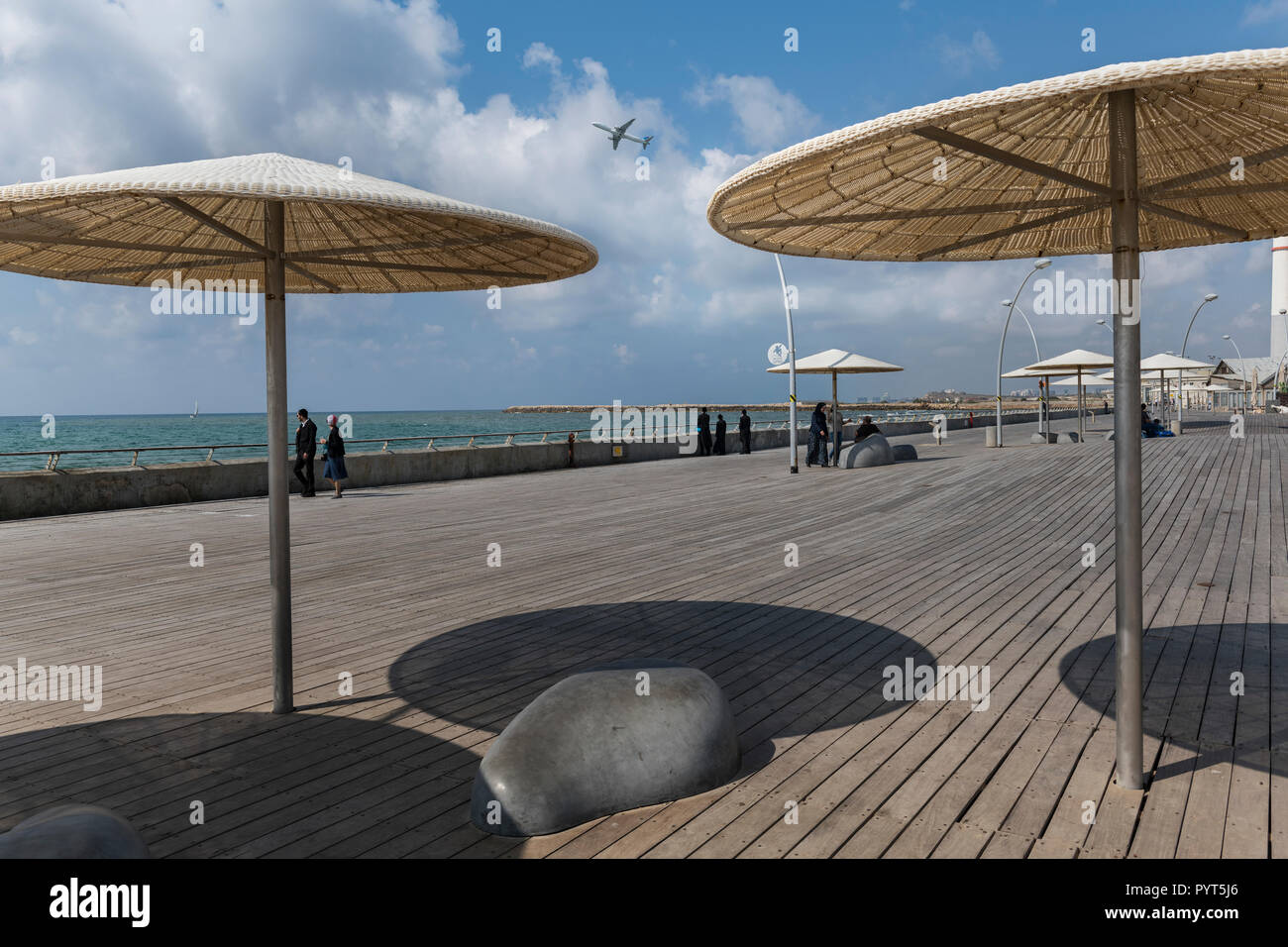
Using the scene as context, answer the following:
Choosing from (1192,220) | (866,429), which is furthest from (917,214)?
(866,429)

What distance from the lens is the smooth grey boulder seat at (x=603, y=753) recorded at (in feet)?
11.6

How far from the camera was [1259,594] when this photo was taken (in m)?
7.44

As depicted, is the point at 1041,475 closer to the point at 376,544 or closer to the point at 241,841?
the point at 376,544

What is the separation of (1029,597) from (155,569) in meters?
9.57

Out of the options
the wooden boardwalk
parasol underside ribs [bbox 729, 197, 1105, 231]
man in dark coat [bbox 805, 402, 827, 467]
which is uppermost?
parasol underside ribs [bbox 729, 197, 1105, 231]

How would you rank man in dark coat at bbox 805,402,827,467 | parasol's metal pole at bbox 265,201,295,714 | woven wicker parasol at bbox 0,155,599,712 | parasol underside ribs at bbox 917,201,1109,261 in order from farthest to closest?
1. man in dark coat at bbox 805,402,827,467
2. parasol's metal pole at bbox 265,201,295,714
3. parasol underside ribs at bbox 917,201,1109,261
4. woven wicker parasol at bbox 0,155,599,712

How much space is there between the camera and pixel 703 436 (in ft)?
102

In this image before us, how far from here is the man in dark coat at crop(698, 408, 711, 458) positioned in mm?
30742

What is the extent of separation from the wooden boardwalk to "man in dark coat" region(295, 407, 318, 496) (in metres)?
4.12

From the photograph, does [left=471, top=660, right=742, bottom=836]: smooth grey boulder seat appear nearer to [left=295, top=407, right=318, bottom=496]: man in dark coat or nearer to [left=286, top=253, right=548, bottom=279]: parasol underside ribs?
[left=286, top=253, right=548, bottom=279]: parasol underside ribs

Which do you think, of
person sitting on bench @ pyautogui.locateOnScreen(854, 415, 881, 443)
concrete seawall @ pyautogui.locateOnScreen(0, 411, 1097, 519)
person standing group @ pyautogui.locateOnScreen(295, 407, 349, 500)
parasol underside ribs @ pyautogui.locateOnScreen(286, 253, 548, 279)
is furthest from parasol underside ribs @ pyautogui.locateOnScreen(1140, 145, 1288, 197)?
person sitting on bench @ pyautogui.locateOnScreen(854, 415, 881, 443)

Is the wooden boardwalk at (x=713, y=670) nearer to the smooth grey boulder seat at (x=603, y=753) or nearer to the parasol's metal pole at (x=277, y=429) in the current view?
the smooth grey boulder seat at (x=603, y=753)
